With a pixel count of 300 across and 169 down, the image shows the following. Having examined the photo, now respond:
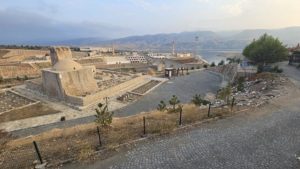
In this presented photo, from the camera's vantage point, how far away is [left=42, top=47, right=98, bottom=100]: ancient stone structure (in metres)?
26.3

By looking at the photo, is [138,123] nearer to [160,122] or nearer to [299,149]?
[160,122]

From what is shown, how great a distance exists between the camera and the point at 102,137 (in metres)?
10.8

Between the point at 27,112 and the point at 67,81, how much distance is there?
19.2 feet

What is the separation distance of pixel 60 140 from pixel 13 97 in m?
21.6

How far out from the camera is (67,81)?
2697cm

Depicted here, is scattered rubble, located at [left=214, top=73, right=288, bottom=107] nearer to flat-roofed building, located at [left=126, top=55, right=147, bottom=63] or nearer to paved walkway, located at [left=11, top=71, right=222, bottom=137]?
paved walkway, located at [left=11, top=71, right=222, bottom=137]

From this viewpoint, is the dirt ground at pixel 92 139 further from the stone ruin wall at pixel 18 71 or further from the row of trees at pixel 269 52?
the stone ruin wall at pixel 18 71

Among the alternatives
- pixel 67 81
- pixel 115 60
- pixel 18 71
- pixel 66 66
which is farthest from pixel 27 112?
pixel 115 60


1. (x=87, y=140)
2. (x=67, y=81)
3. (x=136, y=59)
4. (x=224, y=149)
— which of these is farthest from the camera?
(x=136, y=59)

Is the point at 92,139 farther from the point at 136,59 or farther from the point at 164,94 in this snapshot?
the point at 136,59

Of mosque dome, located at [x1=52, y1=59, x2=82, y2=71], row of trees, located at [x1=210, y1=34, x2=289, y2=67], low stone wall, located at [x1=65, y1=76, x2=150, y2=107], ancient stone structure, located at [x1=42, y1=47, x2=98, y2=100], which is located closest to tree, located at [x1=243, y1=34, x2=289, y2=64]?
row of trees, located at [x1=210, y1=34, x2=289, y2=67]

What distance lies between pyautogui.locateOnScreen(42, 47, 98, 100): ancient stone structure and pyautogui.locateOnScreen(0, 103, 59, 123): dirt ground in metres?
2.65

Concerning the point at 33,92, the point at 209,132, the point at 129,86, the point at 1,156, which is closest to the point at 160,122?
the point at 209,132

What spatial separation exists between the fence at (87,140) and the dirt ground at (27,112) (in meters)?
10.9
